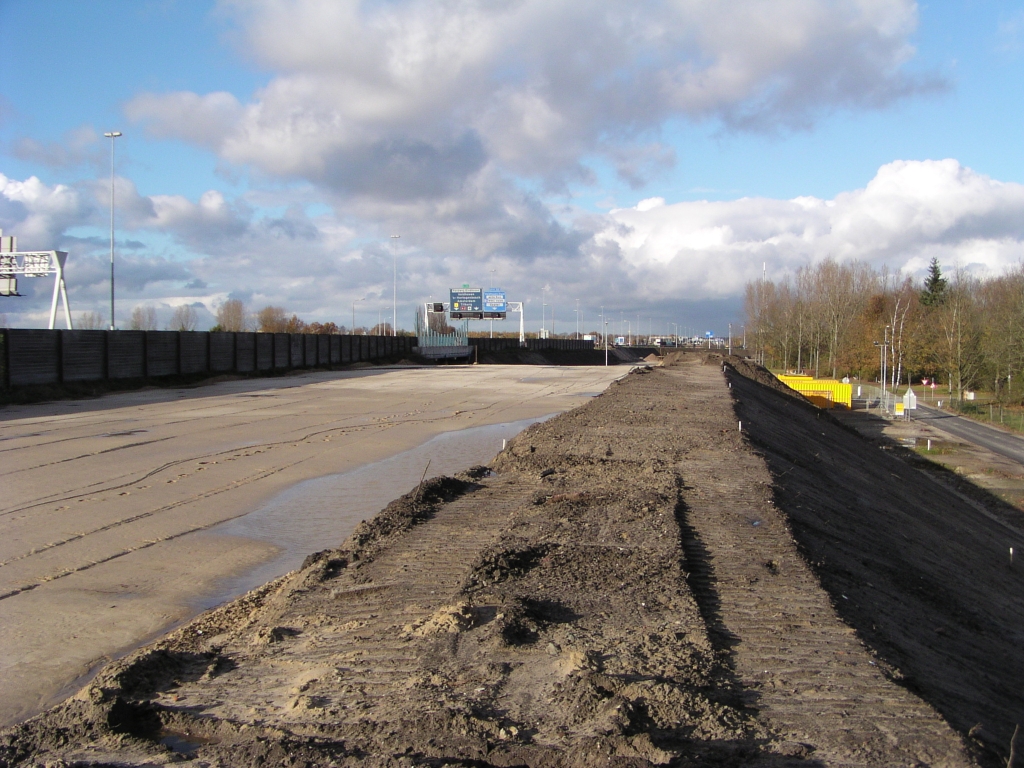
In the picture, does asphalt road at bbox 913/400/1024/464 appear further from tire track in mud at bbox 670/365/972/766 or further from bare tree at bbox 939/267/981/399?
tire track in mud at bbox 670/365/972/766

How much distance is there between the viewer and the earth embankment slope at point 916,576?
5.31 meters

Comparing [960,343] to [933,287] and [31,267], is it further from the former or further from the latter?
[31,267]

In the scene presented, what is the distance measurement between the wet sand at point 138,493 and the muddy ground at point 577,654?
80 cm

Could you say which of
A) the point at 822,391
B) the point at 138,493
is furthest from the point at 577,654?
the point at 822,391

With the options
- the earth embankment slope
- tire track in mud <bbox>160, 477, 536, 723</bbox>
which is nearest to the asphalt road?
the earth embankment slope

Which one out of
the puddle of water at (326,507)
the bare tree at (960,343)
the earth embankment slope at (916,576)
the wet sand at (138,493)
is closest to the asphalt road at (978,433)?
the bare tree at (960,343)

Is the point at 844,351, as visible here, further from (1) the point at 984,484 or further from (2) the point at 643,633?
(2) the point at 643,633

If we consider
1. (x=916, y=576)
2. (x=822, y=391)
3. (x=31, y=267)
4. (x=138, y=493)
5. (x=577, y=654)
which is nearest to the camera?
(x=577, y=654)

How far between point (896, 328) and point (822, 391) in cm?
2538

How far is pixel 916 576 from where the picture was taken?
9.02m

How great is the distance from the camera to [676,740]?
3.73m

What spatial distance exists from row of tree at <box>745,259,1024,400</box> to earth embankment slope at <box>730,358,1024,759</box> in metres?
41.8

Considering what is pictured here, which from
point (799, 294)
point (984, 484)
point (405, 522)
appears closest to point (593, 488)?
point (405, 522)

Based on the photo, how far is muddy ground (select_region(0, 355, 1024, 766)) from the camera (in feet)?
12.3
